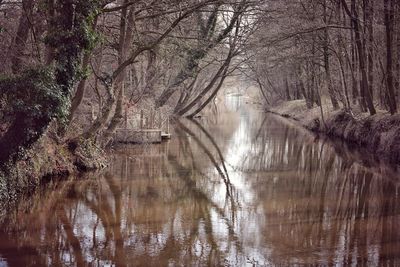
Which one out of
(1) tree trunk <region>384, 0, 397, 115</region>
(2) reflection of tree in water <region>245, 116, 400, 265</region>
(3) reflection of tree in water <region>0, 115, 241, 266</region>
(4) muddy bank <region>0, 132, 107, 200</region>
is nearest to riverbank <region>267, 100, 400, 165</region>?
(1) tree trunk <region>384, 0, 397, 115</region>

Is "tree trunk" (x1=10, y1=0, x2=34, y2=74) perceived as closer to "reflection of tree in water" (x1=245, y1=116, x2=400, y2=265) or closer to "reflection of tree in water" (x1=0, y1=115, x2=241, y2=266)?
"reflection of tree in water" (x1=0, y1=115, x2=241, y2=266)

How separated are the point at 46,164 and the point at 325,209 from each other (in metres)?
7.39

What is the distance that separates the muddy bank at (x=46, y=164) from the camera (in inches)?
454

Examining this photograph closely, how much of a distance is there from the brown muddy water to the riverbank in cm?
145

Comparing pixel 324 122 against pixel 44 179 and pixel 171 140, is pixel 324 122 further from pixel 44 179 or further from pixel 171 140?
pixel 44 179

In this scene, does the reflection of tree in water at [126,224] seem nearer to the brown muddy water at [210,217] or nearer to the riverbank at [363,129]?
the brown muddy water at [210,217]

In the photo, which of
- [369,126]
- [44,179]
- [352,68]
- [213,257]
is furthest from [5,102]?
[352,68]

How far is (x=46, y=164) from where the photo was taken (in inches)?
535

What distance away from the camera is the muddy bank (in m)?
11.5

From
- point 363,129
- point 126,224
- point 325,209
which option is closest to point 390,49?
point 363,129

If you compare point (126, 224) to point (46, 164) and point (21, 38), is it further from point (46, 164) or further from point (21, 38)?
point (21, 38)

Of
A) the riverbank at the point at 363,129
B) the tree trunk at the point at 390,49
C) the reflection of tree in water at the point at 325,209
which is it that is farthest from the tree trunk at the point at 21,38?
the riverbank at the point at 363,129

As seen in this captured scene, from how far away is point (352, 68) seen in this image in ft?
79.2

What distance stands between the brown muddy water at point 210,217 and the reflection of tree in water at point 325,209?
0.9 inches
